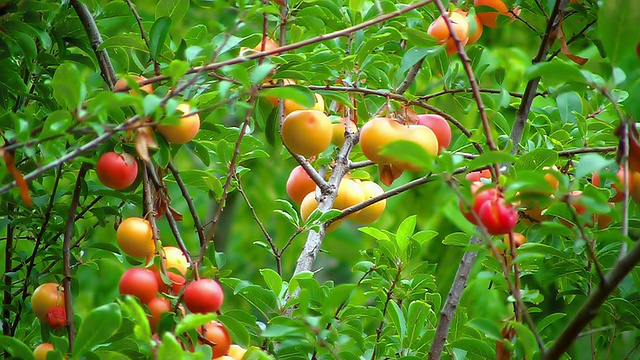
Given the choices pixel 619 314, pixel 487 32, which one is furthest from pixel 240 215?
pixel 619 314

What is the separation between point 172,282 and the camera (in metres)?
0.91

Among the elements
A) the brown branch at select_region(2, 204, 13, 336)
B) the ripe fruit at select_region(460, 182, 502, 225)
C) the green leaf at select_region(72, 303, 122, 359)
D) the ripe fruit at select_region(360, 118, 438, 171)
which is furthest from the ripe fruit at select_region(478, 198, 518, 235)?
the brown branch at select_region(2, 204, 13, 336)

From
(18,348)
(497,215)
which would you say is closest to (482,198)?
(497,215)

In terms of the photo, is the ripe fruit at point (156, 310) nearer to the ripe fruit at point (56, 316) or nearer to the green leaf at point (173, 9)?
the ripe fruit at point (56, 316)

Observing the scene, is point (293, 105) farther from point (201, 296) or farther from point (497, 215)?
point (497, 215)

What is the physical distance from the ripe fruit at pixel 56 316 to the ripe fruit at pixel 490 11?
2.21 ft

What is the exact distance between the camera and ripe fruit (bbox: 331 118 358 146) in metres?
1.26

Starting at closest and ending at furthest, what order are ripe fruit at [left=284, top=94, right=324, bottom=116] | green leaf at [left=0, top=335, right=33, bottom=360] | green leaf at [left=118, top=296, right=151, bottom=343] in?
green leaf at [left=118, top=296, right=151, bottom=343] → green leaf at [left=0, top=335, right=33, bottom=360] → ripe fruit at [left=284, top=94, right=324, bottom=116]

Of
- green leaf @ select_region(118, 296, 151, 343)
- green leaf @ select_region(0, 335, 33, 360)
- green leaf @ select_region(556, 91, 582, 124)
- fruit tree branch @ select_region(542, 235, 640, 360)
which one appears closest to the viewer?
fruit tree branch @ select_region(542, 235, 640, 360)

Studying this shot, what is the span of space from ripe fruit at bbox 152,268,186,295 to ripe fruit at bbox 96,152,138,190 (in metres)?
0.11

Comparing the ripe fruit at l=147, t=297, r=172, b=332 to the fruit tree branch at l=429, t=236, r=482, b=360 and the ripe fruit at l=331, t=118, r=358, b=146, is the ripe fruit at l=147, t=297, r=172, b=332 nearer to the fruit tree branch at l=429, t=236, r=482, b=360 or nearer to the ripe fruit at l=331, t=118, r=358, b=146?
the fruit tree branch at l=429, t=236, r=482, b=360

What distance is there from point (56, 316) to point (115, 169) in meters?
0.21

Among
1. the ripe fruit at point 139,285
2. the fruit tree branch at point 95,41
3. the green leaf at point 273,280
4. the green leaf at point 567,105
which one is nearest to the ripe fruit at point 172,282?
the ripe fruit at point 139,285

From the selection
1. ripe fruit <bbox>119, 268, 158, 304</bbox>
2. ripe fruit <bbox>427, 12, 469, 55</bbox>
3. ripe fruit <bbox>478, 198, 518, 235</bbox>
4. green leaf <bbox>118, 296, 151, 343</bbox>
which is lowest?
ripe fruit <bbox>119, 268, 158, 304</bbox>
